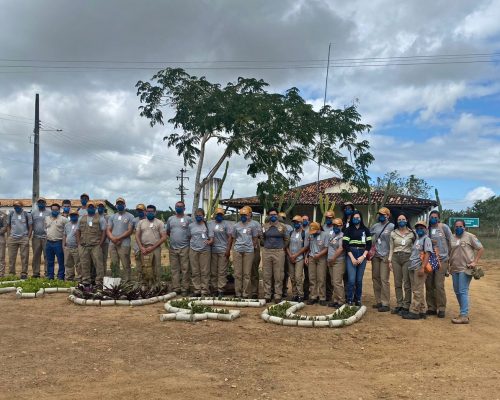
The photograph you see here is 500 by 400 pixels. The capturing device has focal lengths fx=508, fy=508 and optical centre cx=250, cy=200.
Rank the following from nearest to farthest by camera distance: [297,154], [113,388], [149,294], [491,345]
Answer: [113,388] → [491,345] → [149,294] → [297,154]

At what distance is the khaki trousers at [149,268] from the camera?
9.98 metres

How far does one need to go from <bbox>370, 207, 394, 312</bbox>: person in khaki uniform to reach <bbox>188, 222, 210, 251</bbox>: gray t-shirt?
3.11 m

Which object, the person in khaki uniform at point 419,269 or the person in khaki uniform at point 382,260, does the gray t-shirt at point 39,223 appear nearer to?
the person in khaki uniform at point 382,260

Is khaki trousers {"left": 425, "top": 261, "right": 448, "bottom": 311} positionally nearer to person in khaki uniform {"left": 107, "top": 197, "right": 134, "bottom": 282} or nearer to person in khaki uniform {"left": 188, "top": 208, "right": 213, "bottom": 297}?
person in khaki uniform {"left": 188, "top": 208, "right": 213, "bottom": 297}

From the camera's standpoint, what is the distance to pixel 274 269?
945cm

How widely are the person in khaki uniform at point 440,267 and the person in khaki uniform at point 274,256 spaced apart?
257 cm

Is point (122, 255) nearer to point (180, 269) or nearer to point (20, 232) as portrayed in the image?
point (180, 269)

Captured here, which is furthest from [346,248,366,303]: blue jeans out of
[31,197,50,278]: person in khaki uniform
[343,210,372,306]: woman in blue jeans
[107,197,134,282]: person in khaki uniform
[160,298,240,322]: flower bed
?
[31,197,50,278]: person in khaki uniform

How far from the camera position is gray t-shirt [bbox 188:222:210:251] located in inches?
382

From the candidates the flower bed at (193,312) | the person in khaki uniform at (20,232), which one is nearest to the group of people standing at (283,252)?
the person in khaki uniform at (20,232)

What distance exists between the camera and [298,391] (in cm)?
512

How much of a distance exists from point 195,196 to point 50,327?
735cm

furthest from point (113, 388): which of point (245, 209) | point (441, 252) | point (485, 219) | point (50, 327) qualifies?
point (485, 219)

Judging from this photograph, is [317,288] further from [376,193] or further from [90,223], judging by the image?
[376,193]
